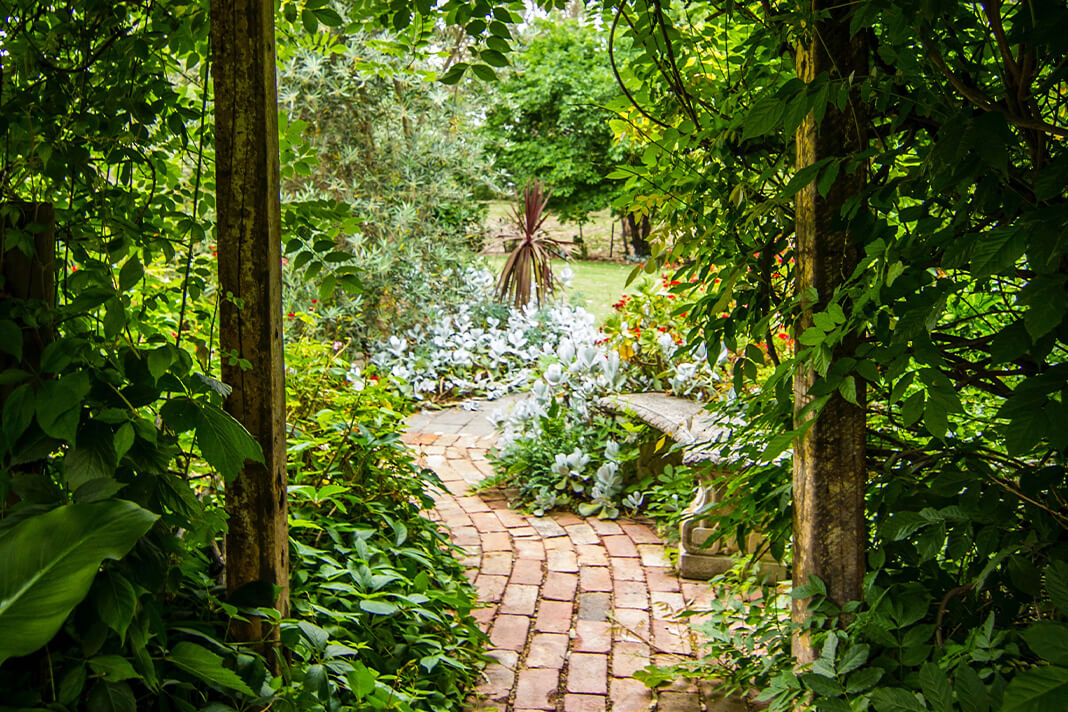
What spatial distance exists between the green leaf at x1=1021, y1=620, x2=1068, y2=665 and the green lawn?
28.1 ft

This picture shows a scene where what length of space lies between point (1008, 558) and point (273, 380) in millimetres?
1677

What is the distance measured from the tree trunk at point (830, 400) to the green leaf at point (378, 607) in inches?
48.9

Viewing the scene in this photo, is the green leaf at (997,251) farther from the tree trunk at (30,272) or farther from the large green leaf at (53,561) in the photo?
the tree trunk at (30,272)

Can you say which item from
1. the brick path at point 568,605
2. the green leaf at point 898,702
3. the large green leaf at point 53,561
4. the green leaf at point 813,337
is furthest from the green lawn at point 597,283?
the large green leaf at point 53,561

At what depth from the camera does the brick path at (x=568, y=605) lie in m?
2.77

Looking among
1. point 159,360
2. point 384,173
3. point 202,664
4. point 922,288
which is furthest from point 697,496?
point 384,173

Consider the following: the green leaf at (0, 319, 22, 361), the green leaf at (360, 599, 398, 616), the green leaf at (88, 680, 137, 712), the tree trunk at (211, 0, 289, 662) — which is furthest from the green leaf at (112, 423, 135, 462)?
the green leaf at (360, 599, 398, 616)

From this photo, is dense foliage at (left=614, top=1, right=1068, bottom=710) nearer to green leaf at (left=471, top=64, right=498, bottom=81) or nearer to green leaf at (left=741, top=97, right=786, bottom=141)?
green leaf at (left=741, top=97, right=786, bottom=141)

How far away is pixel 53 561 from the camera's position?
918mm

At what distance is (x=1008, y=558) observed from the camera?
1.57 metres

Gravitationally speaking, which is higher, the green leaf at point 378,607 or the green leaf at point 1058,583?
the green leaf at point 1058,583

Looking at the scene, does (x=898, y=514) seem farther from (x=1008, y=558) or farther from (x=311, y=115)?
(x=311, y=115)

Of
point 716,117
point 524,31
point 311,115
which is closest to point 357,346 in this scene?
point 311,115

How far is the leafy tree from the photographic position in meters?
17.4
